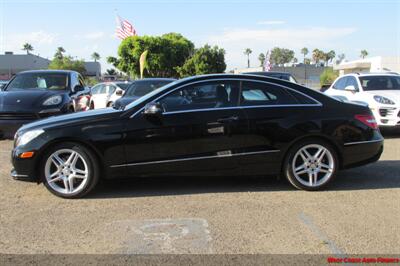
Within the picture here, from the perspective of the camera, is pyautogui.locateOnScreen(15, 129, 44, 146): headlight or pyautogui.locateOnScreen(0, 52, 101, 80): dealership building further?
pyautogui.locateOnScreen(0, 52, 101, 80): dealership building

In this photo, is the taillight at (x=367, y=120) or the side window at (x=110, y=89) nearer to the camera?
the taillight at (x=367, y=120)

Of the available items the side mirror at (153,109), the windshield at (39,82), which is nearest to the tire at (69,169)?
the side mirror at (153,109)

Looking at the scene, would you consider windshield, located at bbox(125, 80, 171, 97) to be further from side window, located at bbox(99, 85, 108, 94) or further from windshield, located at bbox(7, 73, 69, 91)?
side window, located at bbox(99, 85, 108, 94)

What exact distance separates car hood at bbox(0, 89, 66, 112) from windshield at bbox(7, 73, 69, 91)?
0.72m

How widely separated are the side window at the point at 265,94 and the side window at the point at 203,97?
15cm

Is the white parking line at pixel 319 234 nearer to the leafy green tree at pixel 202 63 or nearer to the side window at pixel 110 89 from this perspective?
the side window at pixel 110 89

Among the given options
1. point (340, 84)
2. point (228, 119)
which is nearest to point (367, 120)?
point (228, 119)

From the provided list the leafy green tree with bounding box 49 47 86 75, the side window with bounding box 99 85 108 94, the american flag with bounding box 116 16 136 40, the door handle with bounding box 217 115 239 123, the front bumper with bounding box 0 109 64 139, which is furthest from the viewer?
the leafy green tree with bounding box 49 47 86 75

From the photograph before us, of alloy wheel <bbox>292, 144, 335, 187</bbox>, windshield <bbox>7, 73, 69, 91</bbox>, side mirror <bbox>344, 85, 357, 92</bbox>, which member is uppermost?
windshield <bbox>7, 73, 69, 91</bbox>

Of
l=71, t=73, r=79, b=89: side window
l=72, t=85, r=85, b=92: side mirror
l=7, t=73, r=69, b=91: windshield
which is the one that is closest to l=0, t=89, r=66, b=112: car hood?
l=7, t=73, r=69, b=91: windshield

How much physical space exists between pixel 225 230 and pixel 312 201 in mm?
1475

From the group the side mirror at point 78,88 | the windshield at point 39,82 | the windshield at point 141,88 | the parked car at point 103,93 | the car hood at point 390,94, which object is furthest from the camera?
the parked car at point 103,93

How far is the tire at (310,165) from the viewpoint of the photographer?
567 centimetres

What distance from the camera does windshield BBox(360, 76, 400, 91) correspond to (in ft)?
37.1
